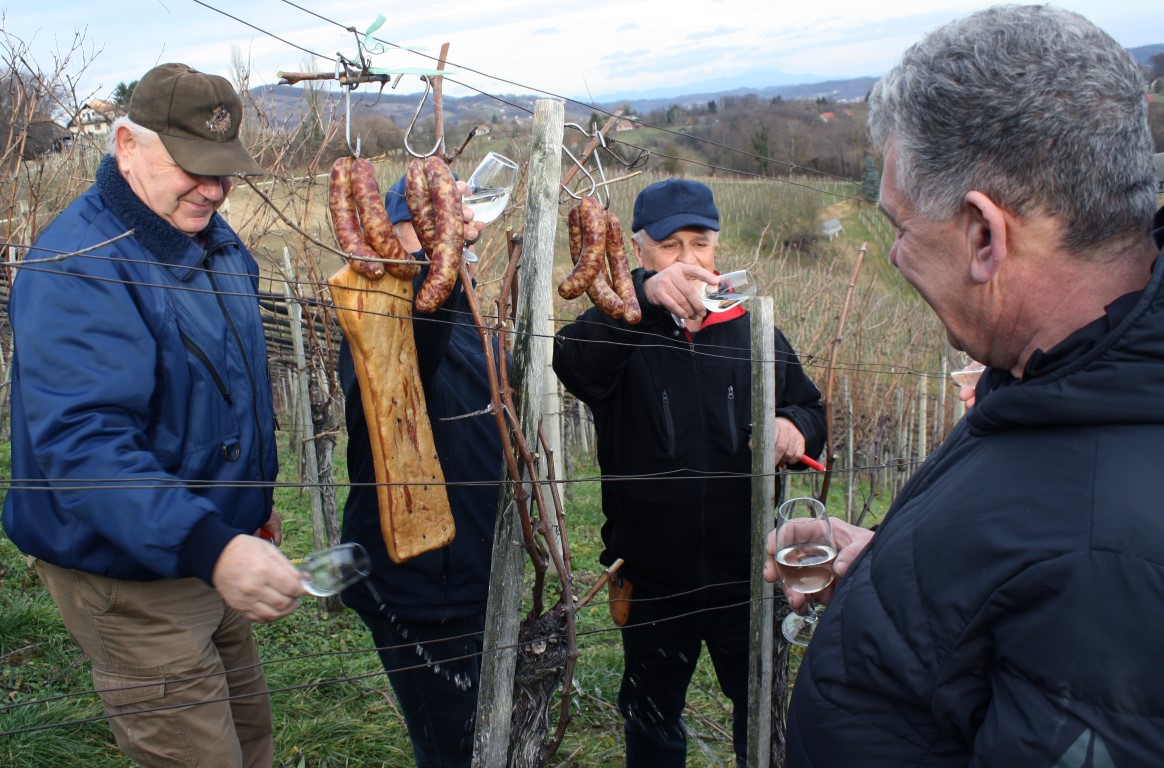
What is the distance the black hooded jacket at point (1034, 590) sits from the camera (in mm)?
868

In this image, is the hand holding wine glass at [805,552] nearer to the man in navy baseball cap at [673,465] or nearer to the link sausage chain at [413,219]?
the man in navy baseball cap at [673,465]

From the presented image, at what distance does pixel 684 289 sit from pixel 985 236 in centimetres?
130

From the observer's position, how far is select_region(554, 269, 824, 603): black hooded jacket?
8.20ft

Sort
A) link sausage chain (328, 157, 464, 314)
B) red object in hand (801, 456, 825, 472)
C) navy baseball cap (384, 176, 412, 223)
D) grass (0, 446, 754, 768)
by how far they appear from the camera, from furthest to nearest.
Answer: grass (0, 446, 754, 768) < red object in hand (801, 456, 825, 472) < navy baseball cap (384, 176, 412, 223) < link sausage chain (328, 157, 464, 314)

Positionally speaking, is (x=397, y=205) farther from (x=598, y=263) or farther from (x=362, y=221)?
(x=598, y=263)

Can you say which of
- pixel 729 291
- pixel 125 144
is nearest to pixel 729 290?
pixel 729 291

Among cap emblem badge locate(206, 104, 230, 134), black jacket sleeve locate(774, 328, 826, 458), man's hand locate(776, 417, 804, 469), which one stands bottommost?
man's hand locate(776, 417, 804, 469)

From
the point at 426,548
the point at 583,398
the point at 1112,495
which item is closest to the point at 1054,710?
the point at 1112,495

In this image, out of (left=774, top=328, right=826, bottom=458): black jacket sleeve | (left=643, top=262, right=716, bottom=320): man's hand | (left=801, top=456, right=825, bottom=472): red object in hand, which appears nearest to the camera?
(left=643, top=262, right=716, bottom=320): man's hand

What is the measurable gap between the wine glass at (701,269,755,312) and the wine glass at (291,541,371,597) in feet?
3.65

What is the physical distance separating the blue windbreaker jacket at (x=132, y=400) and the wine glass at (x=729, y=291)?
3.71 ft

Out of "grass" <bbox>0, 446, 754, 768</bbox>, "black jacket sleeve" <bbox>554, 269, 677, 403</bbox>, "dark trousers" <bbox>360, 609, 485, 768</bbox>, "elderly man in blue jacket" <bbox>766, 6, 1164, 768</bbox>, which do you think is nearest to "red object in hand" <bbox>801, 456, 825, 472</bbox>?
"black jacket sleeve" <bbox>554, 269, 677, 403</bbox>

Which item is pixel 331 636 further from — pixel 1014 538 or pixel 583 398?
pixel 1014 538

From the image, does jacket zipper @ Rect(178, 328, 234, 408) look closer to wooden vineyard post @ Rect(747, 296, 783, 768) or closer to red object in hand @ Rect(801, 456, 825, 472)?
wooden vineyard post @ Rect(747, 296, 783, 768)
